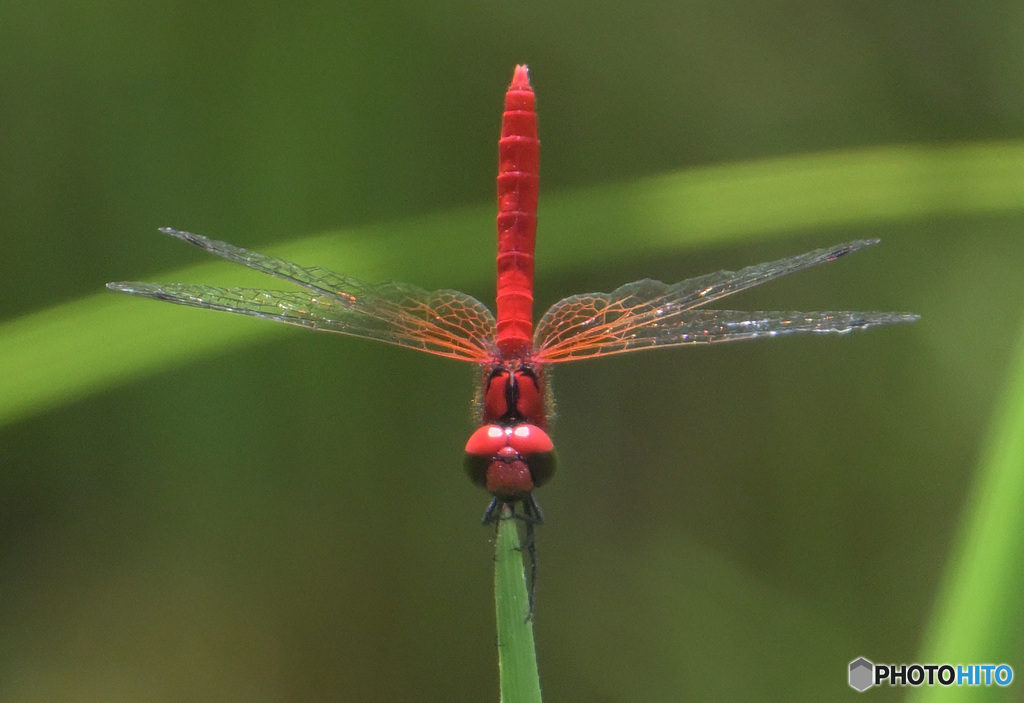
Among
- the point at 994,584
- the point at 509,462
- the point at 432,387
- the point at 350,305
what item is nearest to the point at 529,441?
the point at 509,462

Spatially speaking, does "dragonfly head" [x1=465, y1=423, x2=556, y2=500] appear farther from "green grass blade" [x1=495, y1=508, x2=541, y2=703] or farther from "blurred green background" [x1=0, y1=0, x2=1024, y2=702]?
"blurred green background" [x1=0, y1=0, x2=1024, y2=702]

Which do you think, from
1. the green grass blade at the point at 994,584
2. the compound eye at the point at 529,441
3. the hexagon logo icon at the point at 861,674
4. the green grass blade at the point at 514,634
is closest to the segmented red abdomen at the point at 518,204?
the compound eye at the point at 529,441

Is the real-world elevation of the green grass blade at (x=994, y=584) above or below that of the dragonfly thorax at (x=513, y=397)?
Result: below

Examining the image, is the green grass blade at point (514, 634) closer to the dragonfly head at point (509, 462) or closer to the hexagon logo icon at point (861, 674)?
the dragonfly head at point (509, 462)

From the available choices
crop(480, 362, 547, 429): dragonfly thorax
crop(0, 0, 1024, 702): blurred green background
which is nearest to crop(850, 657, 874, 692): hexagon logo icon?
crop(0, 0, 1024, 702): blurred green background

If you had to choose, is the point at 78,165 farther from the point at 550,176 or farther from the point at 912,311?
the point at 912,311

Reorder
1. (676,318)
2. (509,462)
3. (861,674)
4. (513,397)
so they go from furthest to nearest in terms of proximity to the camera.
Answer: (861,674) → (676,318) → (513,397) → (509,462)

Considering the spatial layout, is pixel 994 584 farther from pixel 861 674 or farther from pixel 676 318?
pixel 861 674
